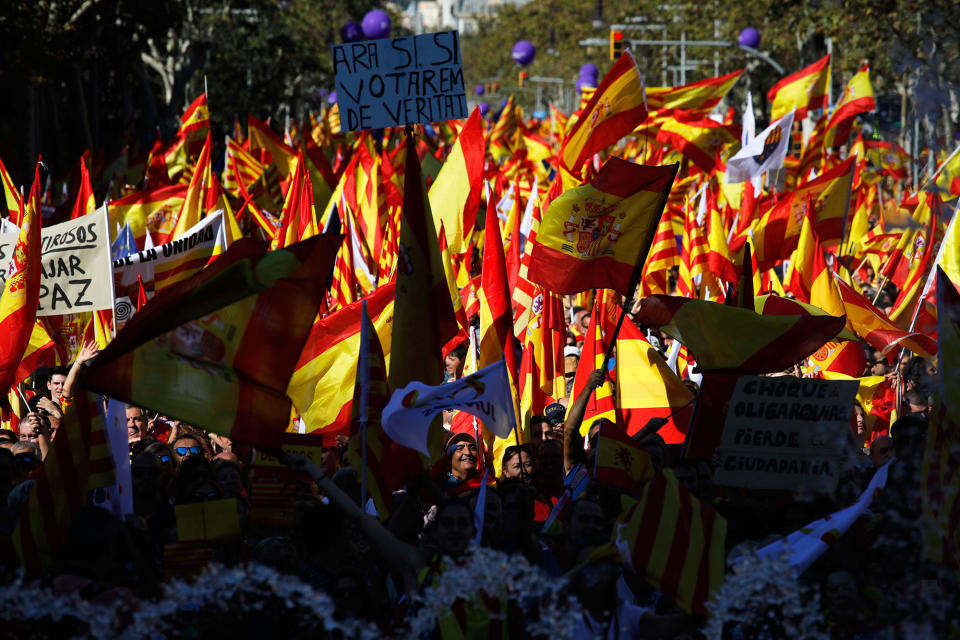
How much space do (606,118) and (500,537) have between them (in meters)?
6.62

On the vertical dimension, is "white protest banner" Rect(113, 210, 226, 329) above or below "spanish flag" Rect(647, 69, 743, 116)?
below

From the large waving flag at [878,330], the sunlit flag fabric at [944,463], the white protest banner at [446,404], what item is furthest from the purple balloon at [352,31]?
the sunlit flag fabric at [944,463]

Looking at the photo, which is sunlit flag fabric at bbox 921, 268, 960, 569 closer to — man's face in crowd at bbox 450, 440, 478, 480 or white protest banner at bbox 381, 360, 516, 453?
white protest banner at bbox 381, 360, 516, 453

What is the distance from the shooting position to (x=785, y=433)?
5793 mm

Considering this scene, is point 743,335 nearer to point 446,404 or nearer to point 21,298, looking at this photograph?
point 446,404

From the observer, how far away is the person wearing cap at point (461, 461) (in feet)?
22.6

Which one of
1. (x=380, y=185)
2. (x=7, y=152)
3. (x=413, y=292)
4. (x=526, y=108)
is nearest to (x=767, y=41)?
(x=7, y=152)

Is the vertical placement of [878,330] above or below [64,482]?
below

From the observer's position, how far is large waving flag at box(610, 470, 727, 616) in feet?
15.0

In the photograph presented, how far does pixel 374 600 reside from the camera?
4.95 meters

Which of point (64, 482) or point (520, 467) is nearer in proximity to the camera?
point (64, 482)

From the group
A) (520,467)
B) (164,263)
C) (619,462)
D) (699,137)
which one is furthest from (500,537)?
(699,137)

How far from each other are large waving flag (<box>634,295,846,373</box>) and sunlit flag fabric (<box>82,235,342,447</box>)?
2.10 m

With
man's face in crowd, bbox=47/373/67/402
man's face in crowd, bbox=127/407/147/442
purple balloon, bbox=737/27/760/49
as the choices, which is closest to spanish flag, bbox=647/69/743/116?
man's face in crowd, bbox=47/373/67/402
